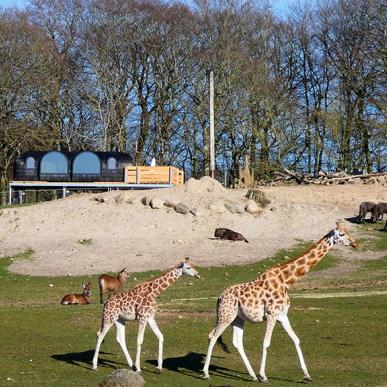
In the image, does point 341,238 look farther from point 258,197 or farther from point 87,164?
point 87,164

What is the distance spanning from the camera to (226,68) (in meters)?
62.5

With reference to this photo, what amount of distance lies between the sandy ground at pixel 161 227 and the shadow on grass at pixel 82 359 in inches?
715

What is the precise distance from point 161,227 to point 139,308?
1107 inches

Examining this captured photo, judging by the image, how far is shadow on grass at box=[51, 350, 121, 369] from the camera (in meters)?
16.6

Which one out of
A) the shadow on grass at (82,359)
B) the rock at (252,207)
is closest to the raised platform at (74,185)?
the rock at (252,207)

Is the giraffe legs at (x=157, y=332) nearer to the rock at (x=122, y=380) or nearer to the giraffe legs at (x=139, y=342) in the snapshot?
the giraffe legs at (x=139, y=342)

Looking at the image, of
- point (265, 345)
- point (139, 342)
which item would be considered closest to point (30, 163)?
point (139, 342)

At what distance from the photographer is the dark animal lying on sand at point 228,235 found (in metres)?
41.2

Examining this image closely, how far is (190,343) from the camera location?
62.5 ft

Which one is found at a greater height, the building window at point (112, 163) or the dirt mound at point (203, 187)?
the building window at point (112, 163)

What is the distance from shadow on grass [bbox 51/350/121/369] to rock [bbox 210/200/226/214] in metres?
28.0

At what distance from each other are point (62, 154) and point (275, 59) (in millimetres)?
18161

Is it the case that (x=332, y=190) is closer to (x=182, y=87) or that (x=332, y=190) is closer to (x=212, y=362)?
(x=182, y=87)

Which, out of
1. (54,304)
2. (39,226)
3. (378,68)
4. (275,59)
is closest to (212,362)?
(54,304)
